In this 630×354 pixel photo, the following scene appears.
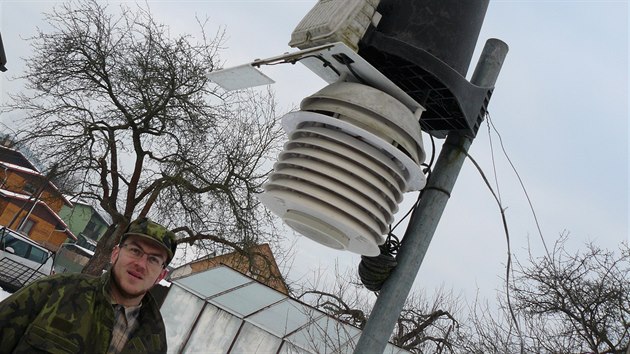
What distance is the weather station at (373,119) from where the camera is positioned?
1348mm

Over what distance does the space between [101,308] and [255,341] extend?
19.4 ft

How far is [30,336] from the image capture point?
174 cm

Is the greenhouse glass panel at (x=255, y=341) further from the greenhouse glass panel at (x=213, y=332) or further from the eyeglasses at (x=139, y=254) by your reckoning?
the eyeglasses at (x=139, y=254)

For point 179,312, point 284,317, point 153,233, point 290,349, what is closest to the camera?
point 153,233

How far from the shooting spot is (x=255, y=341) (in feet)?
24.7

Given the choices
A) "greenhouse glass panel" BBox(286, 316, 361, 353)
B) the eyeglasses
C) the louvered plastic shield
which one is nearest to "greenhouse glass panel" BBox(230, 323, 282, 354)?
"greenhouse glass panel" BBox(286, 316, 361, 353)

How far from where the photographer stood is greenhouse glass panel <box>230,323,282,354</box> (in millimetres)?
7402

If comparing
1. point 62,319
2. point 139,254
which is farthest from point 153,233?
point 62,319

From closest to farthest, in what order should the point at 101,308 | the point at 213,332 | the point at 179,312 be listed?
the point at 101,308
the point at 213,332
the point at 179,312

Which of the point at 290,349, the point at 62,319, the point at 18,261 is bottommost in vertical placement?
the point at 18,261

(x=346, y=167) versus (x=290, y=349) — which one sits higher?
(x=346, y=167)

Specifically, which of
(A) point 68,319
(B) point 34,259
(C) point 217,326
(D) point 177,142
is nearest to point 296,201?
(A) point 68,319

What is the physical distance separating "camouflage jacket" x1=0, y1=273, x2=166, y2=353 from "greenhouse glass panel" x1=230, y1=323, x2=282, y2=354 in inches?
221

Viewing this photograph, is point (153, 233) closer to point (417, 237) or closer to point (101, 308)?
point (101, 308)
